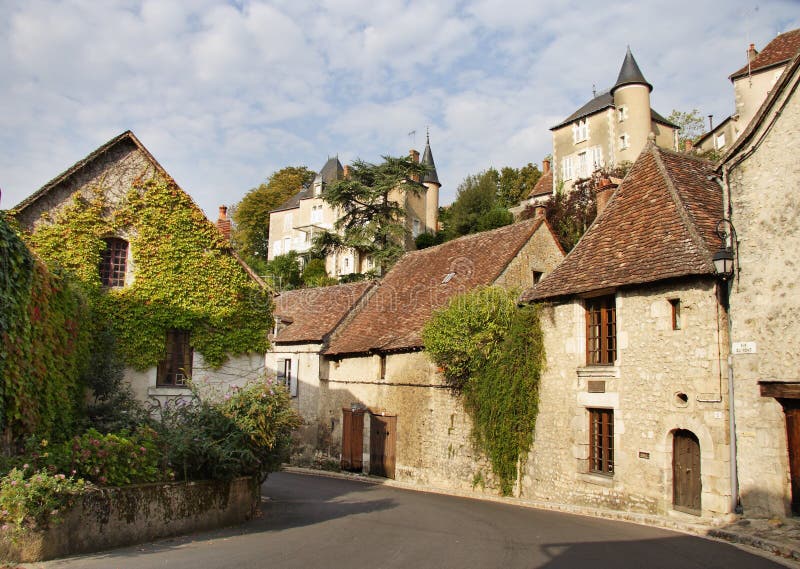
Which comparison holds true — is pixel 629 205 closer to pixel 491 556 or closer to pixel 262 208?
pixel 491 556

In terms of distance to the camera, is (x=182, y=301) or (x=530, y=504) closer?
(x=530, y=504)

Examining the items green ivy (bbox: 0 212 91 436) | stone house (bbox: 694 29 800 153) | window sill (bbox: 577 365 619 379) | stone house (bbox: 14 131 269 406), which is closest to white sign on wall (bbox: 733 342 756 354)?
window sill (bbox: 577 365 619 379)

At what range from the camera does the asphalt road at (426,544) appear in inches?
320

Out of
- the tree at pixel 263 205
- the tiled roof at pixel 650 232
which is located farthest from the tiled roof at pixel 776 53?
the tree at pixel 263 205

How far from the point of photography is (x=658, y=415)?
1266 centimetres

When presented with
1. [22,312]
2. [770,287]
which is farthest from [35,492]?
[770,287]

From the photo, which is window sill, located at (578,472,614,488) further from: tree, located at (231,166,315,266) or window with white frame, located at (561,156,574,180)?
tree, located at (231,166,315,266)

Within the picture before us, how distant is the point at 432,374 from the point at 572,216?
56.3 ft

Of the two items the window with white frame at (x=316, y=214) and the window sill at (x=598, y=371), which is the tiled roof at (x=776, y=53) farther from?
the window with white frame at (x=316, y=214)

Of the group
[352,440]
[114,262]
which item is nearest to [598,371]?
[352,440]

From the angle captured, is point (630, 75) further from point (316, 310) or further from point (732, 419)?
point (732, 419)

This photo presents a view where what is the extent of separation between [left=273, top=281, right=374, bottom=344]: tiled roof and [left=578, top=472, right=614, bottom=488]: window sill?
1295 cm

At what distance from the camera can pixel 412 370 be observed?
20.1m

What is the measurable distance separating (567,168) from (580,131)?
9.55 ft
